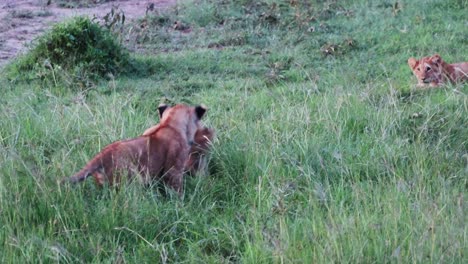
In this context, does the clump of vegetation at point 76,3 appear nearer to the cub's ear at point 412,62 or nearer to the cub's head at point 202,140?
the cub's ear at point 412,62

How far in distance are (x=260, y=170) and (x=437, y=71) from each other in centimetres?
359

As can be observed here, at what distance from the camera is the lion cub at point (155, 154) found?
4.61 metres

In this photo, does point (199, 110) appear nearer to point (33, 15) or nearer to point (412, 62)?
point (412, 62)

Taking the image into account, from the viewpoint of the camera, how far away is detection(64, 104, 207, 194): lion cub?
15.1 ft

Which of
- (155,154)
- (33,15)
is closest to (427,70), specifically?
(155,154)

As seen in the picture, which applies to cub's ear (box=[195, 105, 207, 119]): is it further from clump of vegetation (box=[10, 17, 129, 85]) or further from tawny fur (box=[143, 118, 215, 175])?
clump of vegetation (box=[10, 17, 129, 85])

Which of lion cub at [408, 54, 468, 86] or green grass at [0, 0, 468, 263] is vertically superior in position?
green grass at [0, 0, 468, 263]

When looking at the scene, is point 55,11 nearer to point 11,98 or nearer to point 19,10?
point 19,10

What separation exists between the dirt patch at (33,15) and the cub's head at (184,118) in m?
4.47

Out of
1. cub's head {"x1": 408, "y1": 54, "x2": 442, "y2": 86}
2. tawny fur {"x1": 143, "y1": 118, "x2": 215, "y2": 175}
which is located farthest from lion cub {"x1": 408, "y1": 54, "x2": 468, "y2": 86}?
tawny fur {"x1": 143, "y1": 118, "x2": 215, "y2": 175}

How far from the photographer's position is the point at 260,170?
16.4ft

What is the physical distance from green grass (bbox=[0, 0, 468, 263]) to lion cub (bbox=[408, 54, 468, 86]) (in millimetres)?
224

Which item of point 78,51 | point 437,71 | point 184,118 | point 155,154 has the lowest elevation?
point 437,71

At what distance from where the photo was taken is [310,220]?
4164mm
